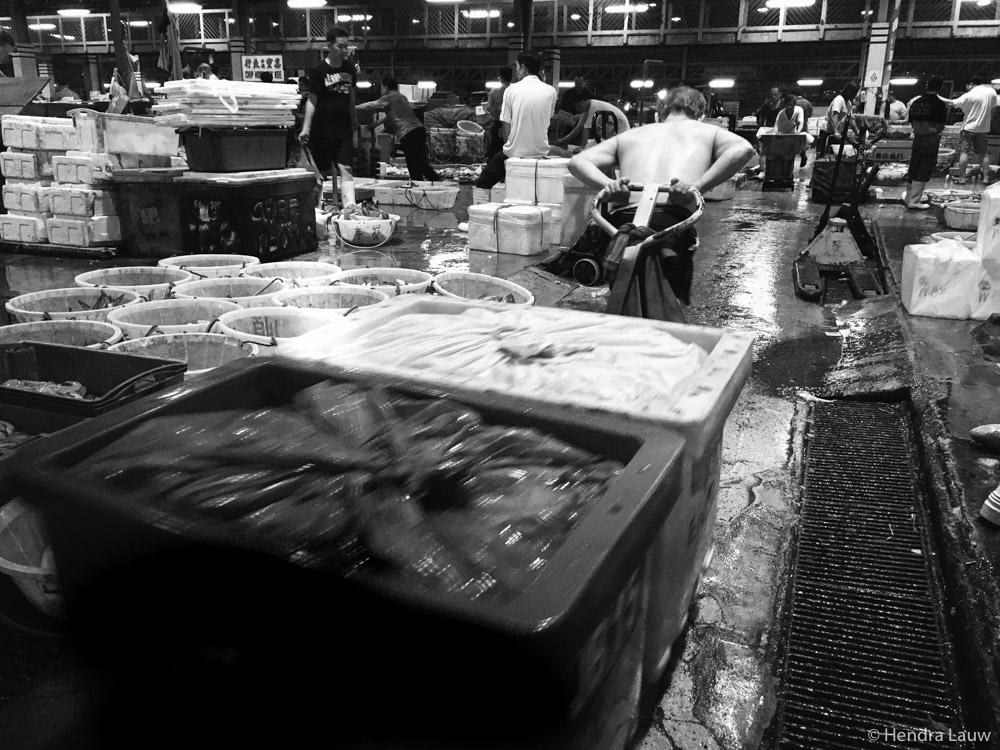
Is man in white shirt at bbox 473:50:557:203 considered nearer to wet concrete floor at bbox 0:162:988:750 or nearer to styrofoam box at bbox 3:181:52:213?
wet concrete floor at bbox 0:162:988:750

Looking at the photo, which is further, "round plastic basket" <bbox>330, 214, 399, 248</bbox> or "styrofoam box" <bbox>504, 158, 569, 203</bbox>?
"styrofoam box" <bbox>504, 158, 569, 203</bbox>

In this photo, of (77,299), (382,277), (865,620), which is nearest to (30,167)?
(77,299)

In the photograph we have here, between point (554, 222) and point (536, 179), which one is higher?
point (536, 179)

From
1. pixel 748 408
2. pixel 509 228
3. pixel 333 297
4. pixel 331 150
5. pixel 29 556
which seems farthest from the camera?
pixel 331 150

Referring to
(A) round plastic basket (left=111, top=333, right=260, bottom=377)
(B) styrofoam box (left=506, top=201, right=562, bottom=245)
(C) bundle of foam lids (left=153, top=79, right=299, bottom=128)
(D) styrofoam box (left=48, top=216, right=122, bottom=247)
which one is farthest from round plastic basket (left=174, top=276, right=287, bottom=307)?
(B) styrofoam box (left=506, top=201, right=562, bottom=245)

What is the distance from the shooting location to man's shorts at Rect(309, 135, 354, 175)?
30.2 ft

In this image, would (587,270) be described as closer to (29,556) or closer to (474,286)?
(474,286)

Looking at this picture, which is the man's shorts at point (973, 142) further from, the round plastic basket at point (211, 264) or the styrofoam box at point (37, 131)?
the styrofoam box at point (37, 131)

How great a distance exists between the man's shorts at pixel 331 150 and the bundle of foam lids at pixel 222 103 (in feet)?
5.81

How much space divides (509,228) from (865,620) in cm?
600

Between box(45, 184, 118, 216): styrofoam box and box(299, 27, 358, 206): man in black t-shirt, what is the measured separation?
2.64 m

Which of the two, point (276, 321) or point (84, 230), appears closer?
point (276, 321)

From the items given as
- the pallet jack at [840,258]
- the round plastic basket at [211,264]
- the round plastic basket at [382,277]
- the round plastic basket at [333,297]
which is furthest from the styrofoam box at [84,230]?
the pallet jack at [840,258]

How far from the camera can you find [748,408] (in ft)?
13.4
